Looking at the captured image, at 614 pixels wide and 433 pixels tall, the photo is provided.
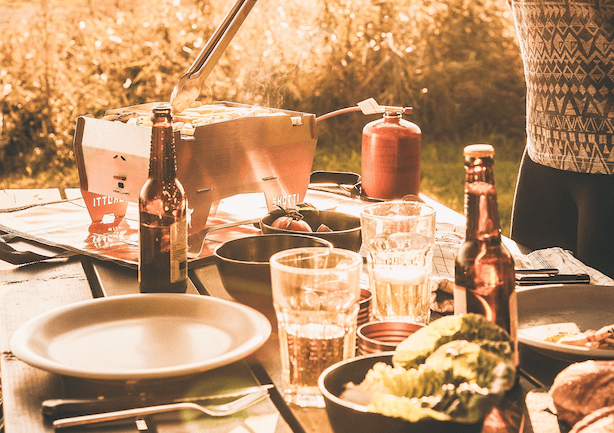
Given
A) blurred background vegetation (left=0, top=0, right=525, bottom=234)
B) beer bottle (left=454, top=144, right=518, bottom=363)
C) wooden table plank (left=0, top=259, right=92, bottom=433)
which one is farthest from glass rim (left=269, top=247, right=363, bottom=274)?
blurred background vegetation (left=0, top=0, right=525, bottom=234)

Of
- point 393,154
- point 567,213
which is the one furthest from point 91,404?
point 567,213

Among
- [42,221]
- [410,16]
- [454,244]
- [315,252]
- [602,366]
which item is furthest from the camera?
[410,16]

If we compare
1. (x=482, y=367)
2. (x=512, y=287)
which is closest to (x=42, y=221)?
(x=512, y=287)

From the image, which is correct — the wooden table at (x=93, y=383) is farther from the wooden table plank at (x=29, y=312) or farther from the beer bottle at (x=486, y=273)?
the beer bottle at (x=486, y=273)

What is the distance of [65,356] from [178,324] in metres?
0.16

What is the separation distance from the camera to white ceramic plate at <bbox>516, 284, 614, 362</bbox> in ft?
3.13

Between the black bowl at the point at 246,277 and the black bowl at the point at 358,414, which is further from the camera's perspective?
the black bowl at the point at 246,277

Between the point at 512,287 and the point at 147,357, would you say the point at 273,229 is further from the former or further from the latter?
the point at 512,287

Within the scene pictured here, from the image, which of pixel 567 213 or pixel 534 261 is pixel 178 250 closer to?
pixel 534 261

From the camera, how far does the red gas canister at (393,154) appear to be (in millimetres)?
1723

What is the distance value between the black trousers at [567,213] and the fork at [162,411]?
1313 millimetres

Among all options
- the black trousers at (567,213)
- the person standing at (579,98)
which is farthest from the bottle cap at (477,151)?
the black trousers at (567,213)

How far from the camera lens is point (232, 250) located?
110 centimetres

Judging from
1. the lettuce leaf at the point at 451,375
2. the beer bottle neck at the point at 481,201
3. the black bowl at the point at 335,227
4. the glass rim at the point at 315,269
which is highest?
the beer bottle neck at the point at 481,201
